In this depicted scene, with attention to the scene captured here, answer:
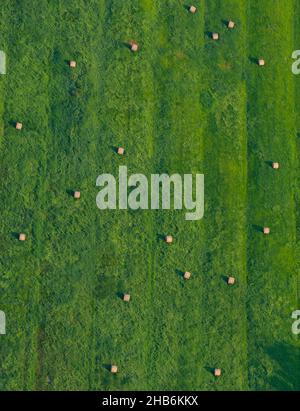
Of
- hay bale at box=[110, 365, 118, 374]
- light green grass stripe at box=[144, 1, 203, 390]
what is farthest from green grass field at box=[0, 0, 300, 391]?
hay bale at box=[110, 365, 118, 374]

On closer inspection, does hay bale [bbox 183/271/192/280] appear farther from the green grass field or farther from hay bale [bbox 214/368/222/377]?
hay bale [bbox 214/368/222/377]

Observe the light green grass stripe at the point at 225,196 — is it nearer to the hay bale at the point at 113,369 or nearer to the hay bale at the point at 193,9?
the hay bale at the point at 193,9

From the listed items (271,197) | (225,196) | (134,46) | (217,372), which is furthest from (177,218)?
(134,46)

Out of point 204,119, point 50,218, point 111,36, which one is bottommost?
point 50,218

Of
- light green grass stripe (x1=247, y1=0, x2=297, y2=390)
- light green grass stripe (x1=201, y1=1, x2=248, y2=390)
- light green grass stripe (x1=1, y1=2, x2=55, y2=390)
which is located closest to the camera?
light green grass stripe (x1=1, y1=2, x2=55, y2=390)

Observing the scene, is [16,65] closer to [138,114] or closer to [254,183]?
[138,114]

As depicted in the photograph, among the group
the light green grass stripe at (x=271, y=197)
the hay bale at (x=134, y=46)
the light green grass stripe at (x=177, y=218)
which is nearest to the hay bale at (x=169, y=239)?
the light green grass stripe at (x=177, y=218)

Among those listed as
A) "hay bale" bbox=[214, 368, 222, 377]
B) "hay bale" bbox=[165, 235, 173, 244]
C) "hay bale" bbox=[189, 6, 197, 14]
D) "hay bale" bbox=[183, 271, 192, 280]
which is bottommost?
"hay bale" bbox=[214, 368, 222, 377]
